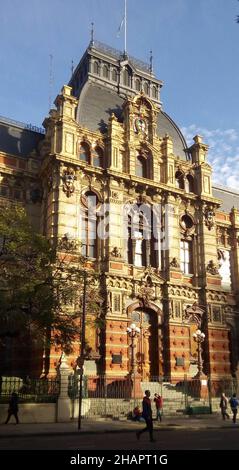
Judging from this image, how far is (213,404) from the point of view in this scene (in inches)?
1291

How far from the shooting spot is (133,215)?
3816 cm

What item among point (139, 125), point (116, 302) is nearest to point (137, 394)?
point (116, 302)

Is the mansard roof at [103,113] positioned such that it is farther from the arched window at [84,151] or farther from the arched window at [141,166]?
the arched window at [141,166]

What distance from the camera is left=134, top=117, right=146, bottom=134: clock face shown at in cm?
4078

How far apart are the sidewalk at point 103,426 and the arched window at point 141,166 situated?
61.5ft

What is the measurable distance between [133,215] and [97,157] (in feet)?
16.8

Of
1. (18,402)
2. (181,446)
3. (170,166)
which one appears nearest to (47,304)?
(18,402)

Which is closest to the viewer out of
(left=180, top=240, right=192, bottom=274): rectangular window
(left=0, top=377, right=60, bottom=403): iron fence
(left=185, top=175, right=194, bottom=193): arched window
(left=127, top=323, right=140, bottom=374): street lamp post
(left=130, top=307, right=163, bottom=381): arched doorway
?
(left=0, top=377, right=60, bottom=403): iron fence

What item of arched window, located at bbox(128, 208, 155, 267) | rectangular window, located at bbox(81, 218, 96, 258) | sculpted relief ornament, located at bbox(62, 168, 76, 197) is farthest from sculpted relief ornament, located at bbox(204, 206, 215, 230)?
sculpted relief ornament, located at bbox(62, 168, 76, 197)

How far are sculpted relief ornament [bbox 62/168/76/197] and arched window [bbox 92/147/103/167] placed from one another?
9.70 feet

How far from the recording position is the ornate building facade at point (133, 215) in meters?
35.0

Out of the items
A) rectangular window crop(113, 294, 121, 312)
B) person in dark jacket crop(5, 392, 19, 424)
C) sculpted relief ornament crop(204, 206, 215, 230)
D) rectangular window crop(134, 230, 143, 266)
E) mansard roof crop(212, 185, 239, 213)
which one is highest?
mansard roof crop(212, 185, 239, 213)

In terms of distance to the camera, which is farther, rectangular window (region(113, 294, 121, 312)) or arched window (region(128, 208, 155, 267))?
arched window (region(128, 208, 155, 267))

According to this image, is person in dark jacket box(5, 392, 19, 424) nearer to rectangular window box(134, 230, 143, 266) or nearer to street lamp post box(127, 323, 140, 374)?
street lamp post box(127, 323, 140, 374)
